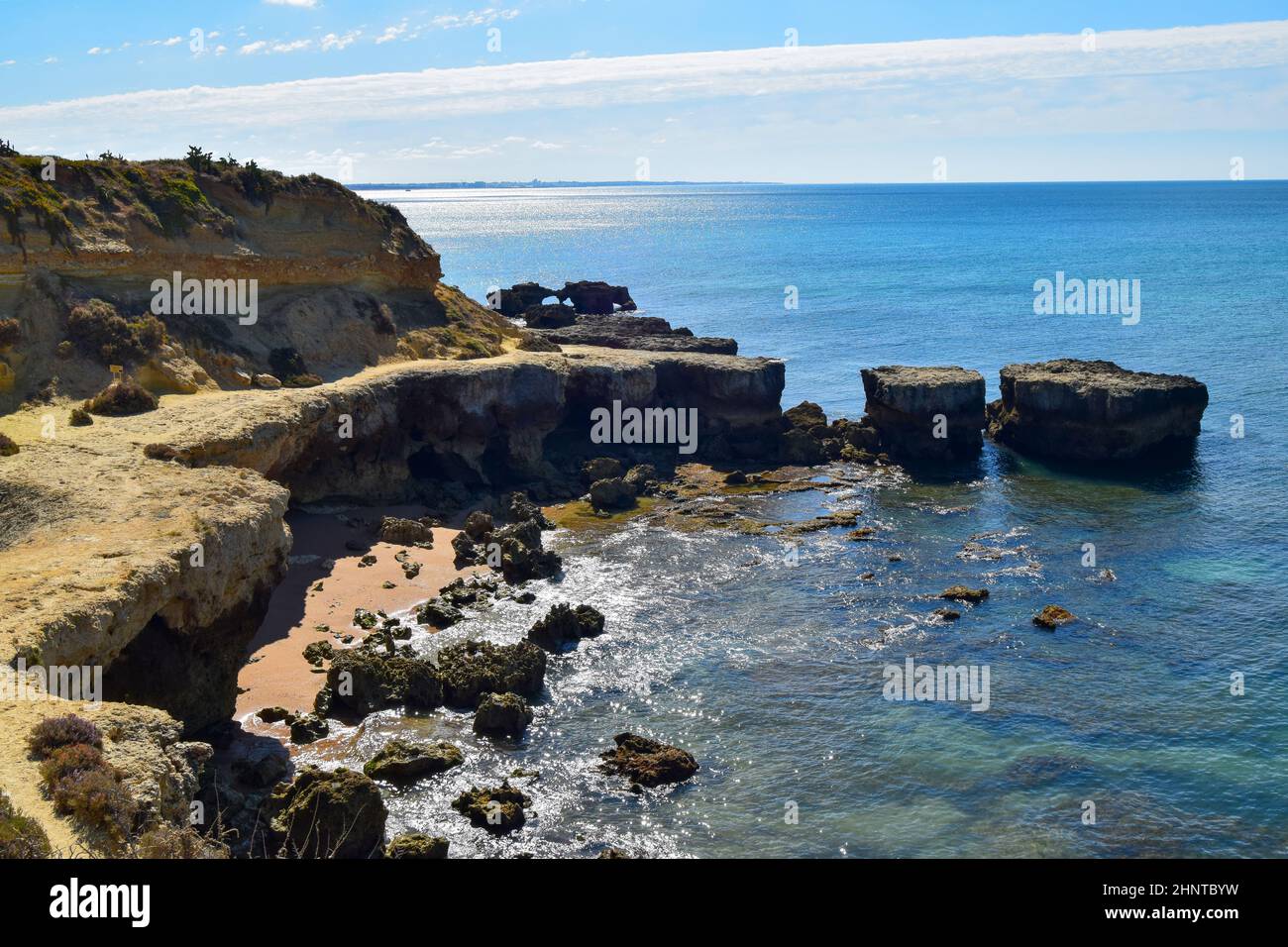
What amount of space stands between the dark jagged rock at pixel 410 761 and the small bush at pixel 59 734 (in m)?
9.12

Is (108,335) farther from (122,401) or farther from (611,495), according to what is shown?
(611,495)

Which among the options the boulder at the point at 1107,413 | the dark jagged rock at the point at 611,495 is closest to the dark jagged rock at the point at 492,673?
the dark jagged rock at the point at 611,495

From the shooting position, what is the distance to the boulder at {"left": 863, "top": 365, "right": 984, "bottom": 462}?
5434 cm

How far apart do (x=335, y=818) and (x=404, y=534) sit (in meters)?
20.6

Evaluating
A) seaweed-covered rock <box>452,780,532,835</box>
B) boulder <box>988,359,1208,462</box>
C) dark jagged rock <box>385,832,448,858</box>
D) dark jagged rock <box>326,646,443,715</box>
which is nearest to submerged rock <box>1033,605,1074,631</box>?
seaweed-covered rock <box>452,780,532,835</box>

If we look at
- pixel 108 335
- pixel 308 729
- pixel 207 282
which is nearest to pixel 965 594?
pixel 308 729

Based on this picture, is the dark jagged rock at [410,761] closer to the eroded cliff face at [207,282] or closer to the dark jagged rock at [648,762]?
the dark jagged rock at [648,762]

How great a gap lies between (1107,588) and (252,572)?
89.9 feet

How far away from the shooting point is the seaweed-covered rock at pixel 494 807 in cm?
2325

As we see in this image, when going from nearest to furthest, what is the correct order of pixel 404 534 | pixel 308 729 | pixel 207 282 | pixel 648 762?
pixel 648 762 → pixel 308 729 → pixel 404 534 → pixel 207 282

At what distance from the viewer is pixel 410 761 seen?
82.5 feet

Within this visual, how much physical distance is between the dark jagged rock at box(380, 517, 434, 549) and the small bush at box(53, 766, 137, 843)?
25584 mm

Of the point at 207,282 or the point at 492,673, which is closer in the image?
the point at 492,673

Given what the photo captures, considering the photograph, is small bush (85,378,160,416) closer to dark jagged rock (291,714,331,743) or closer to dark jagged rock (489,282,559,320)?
dark jagged rock (291,714,331,743)
